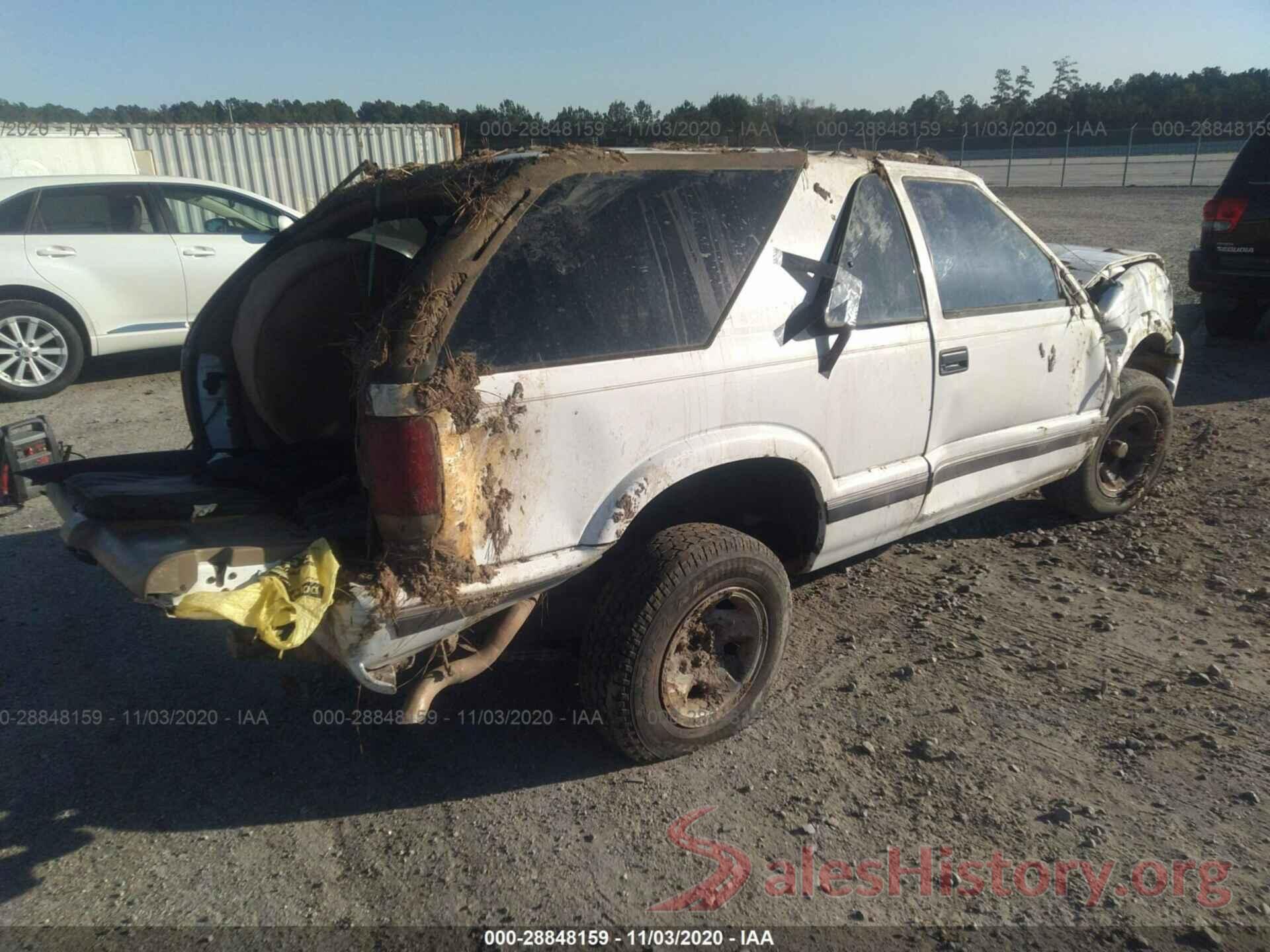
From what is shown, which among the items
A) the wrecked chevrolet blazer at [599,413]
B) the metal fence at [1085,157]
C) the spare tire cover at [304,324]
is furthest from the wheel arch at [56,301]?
the metal fence at [1085,157]

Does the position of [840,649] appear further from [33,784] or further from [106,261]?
[106,261]

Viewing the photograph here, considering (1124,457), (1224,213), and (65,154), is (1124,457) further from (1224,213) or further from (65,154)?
(65,154)

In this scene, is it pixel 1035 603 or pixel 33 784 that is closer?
pixel 33 784

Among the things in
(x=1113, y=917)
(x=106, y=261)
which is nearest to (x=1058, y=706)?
(x=1113, y=917)

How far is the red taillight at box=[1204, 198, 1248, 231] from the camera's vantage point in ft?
25.6

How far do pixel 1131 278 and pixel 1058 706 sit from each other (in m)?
2.65

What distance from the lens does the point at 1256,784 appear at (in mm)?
2857

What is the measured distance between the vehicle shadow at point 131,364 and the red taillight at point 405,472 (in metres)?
6.91

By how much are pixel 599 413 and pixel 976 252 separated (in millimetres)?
2074

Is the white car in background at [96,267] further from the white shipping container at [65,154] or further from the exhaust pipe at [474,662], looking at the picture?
the exhaust pipe at [474,662]

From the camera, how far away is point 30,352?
24.6 feet

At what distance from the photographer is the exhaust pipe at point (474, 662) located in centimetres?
264

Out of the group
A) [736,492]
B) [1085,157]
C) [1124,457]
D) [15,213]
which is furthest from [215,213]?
[1085,157]

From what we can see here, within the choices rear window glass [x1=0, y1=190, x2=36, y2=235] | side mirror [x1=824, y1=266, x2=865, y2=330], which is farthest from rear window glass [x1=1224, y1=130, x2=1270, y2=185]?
rear window glass [x1=0, y1=190, x2=36, y2=235]
